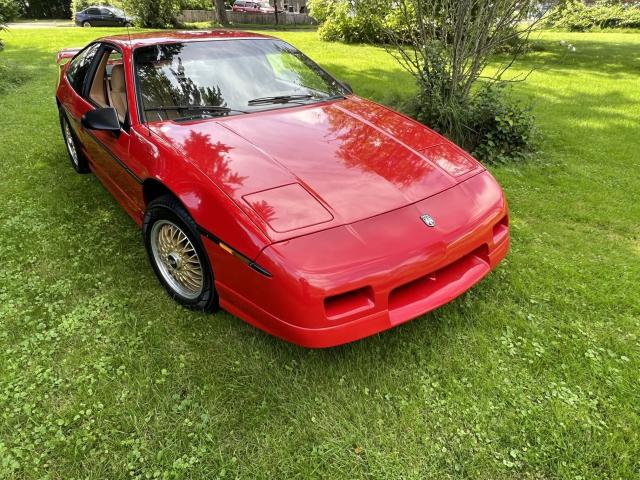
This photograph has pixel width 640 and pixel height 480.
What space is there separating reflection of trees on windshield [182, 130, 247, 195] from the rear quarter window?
1.85 meters

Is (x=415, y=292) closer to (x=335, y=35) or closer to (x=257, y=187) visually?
(x=257, y=187)

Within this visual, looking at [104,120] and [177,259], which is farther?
[104,120]

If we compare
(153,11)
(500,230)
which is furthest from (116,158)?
(153,11)

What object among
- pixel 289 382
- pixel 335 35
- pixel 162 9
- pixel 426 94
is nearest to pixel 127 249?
pixel 289 382

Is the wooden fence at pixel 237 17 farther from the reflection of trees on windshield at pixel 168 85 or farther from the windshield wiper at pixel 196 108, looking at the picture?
the windshield wiper at pixel 196 108

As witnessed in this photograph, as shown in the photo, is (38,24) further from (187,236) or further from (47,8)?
(187,236)

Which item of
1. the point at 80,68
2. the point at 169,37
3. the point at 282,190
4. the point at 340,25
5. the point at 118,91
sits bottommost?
the point at 282,190

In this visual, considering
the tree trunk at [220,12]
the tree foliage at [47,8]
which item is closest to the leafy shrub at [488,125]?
the tree trunk at [220,12]

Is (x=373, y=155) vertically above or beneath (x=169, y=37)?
beneath

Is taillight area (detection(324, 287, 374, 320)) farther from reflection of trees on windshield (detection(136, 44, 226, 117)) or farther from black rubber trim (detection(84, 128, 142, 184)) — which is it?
reflection of trees on windshield (detection(136, 44, 226, 117))

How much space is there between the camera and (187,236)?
2.45 meters

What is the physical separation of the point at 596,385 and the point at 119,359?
95.5 inches

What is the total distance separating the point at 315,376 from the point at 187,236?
100 centimetres

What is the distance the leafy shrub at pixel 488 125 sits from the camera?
505 cm
